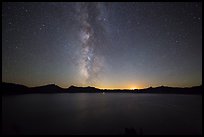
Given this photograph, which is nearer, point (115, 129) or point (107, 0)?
point (107, 0)

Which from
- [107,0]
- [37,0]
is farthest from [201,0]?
[37,0]

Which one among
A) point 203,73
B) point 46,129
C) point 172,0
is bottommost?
point 46,129

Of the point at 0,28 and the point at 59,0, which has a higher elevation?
the point at 59,0

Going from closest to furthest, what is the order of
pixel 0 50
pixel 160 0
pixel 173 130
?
pixel 0 50, pixel 160 0, pixel 173 130

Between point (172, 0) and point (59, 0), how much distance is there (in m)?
4.23

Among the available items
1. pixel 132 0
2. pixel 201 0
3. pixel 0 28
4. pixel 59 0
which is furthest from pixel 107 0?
pixel 0 28

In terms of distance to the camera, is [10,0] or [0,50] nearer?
[0,50]

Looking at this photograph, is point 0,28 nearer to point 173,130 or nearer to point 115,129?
point 115,129

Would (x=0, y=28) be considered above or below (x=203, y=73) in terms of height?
above

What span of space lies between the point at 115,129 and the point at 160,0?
24.5 m

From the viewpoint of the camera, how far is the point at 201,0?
5.85m

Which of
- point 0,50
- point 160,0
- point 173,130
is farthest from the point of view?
point 173,130

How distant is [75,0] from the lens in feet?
19.2

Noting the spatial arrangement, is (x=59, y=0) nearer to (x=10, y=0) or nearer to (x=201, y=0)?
(x=10, y=0)
